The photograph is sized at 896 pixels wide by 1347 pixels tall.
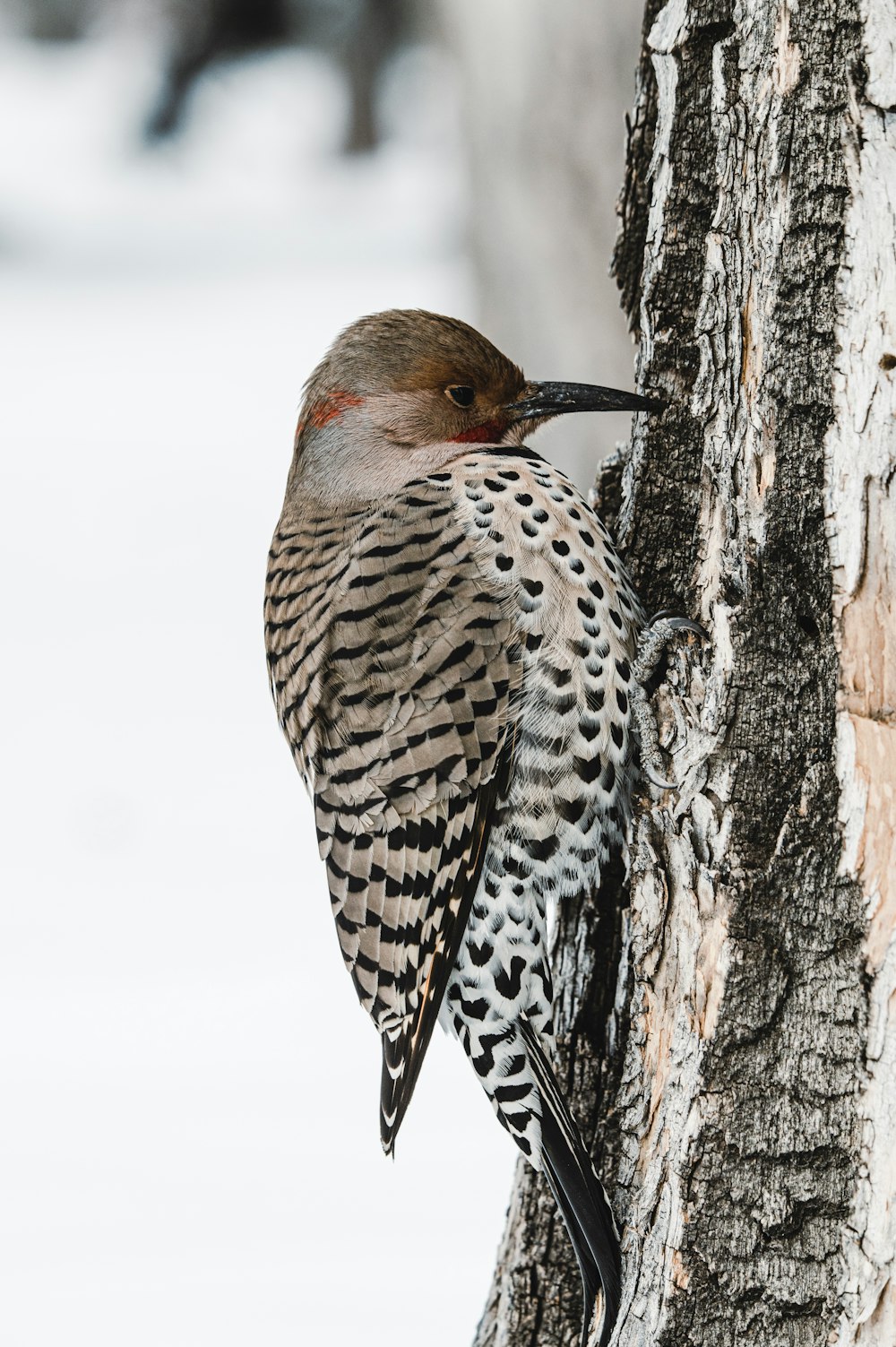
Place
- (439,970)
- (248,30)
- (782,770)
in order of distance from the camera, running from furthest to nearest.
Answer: (248,30) → (439,970) → (782,770)

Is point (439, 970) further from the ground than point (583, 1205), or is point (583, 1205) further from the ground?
point (439, 970)

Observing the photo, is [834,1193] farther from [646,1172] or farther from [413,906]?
[413,906]

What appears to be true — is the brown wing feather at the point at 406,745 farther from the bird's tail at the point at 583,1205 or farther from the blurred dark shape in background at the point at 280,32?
the blurred dark shape in background at the point at 280,32

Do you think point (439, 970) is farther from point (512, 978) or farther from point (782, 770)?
point (782, 770)

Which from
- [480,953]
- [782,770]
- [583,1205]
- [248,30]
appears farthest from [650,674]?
[248,30]

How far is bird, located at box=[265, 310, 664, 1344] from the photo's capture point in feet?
6.55

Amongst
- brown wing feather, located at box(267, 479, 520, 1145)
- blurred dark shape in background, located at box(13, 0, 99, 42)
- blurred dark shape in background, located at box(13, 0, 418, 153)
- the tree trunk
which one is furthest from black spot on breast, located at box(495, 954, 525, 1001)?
blurred dark shape in background, located at box(13, 0, 99, 42)

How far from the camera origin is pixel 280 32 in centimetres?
677

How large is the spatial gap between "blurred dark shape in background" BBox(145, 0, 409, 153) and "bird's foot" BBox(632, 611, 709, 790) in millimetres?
5609

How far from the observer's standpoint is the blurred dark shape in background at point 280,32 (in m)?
6.57

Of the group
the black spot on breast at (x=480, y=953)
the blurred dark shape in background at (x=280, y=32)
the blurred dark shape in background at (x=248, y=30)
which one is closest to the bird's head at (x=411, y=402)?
the black spot on breast at (x=480, y=953)

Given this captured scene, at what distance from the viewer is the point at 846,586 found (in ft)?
5.46

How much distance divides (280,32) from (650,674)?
233 inches

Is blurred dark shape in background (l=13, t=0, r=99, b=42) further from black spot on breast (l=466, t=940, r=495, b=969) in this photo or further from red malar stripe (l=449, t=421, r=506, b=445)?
black spot on breast (l=466, t=940, r=495, b=969)
